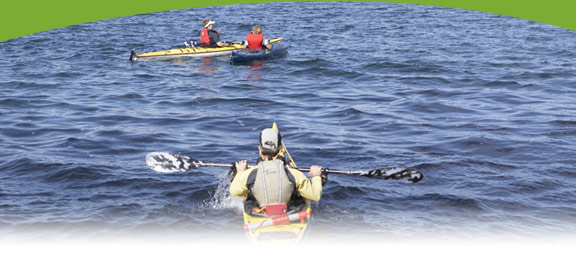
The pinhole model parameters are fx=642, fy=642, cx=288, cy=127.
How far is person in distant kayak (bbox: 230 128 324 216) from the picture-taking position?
8055 millimetres

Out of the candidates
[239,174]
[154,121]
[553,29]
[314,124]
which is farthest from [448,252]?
[553,29]

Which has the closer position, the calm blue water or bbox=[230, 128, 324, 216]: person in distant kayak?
bbox=[230, 128, 324, 216]: person in distant kayak

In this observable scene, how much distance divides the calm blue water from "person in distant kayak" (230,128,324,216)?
0.81 meters

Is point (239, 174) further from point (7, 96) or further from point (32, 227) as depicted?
point (7, 96)

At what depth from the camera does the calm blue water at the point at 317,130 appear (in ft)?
31.5

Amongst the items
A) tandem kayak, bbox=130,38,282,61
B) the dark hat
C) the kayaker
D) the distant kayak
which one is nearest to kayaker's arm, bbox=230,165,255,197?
the dark hat

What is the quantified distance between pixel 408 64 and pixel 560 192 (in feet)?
40.5

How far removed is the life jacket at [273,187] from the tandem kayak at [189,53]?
52.6 ft

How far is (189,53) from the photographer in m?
23.9

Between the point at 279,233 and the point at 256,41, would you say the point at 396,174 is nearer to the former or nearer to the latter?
the point at 279,233

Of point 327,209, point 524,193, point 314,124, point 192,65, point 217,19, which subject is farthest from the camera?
point 217,19

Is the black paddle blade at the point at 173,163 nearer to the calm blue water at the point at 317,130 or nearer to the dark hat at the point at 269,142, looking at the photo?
the calm blue water at the point at 317,130

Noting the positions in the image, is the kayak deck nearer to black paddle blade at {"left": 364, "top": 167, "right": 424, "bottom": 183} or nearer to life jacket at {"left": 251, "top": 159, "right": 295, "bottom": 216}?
life jacket at {"left": 251, "top": 159, "right": 295, "bottom": 216}

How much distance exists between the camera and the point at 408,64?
22.6 metres
